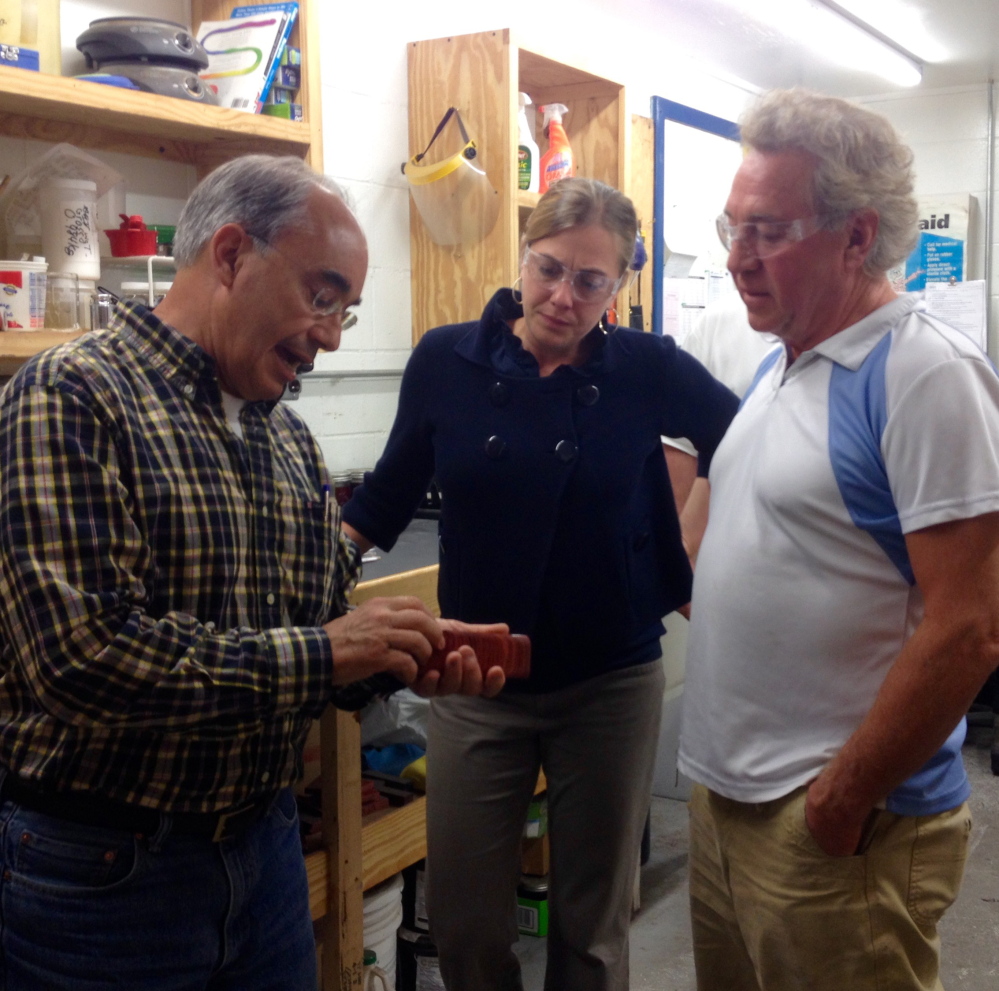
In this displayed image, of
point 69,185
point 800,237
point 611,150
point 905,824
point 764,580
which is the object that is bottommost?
point 905,824

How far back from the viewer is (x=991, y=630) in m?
1.21

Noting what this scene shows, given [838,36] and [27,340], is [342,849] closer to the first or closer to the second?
[27,340]

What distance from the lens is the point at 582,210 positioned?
1774 millimetres

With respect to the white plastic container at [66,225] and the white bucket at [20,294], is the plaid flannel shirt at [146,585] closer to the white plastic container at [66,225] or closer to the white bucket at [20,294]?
the white bucket at [20,294]

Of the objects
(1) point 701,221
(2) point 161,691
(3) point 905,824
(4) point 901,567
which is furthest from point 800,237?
(1) point 701,221

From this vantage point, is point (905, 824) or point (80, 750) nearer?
point (80, 750)

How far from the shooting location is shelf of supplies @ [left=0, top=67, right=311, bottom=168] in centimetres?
180

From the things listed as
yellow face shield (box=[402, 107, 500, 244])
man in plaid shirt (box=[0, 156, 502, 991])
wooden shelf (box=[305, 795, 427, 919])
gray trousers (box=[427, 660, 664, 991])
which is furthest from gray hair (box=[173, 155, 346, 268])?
yellow face shield (box=[402, 107, 500, 244])

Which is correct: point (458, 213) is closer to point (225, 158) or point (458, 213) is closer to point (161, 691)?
point (225, 158)

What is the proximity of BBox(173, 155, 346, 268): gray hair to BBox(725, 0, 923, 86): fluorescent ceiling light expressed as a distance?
3.05 meters

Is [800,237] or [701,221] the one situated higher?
[701,221]

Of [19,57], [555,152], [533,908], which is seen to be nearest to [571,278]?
[19,57]

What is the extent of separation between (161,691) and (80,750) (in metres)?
0.13

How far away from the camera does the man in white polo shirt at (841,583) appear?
1.21 metres
